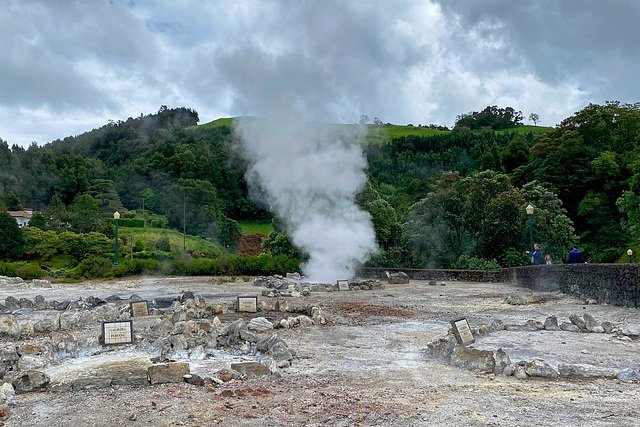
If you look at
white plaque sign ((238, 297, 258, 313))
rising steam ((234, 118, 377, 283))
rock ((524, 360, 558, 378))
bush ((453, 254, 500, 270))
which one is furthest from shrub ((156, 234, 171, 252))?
rock ((524, 360, 558, 378))

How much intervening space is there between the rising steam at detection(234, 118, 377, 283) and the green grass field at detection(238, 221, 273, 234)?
3690 centimetres

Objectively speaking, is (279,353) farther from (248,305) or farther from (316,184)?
(316,184)

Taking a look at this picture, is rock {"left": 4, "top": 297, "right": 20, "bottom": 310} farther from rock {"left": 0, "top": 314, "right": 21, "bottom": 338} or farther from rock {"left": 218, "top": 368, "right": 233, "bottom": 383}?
rock {"left": 218, "top": 368, "right": 233, "bottom": 383}

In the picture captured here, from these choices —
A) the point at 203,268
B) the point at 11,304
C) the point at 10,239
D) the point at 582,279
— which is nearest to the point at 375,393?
the point at 582,279

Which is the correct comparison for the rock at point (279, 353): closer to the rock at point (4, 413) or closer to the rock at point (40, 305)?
the rock at point (4, 413)

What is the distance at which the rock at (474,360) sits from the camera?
6.42m

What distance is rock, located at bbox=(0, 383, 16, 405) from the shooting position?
5280 mm

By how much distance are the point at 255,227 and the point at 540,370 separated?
62.1 meters

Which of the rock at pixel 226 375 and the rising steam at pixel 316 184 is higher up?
the rising steam at pixel 316 184

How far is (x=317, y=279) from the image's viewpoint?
26.5 meters

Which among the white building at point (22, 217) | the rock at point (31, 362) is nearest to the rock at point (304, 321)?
the rock at point (31, 362)

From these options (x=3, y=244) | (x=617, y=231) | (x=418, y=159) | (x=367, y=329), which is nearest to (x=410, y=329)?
(x=367, y=329)

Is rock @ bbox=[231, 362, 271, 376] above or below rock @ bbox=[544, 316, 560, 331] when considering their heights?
above

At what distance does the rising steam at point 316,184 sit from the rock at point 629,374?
20284 millimetres
